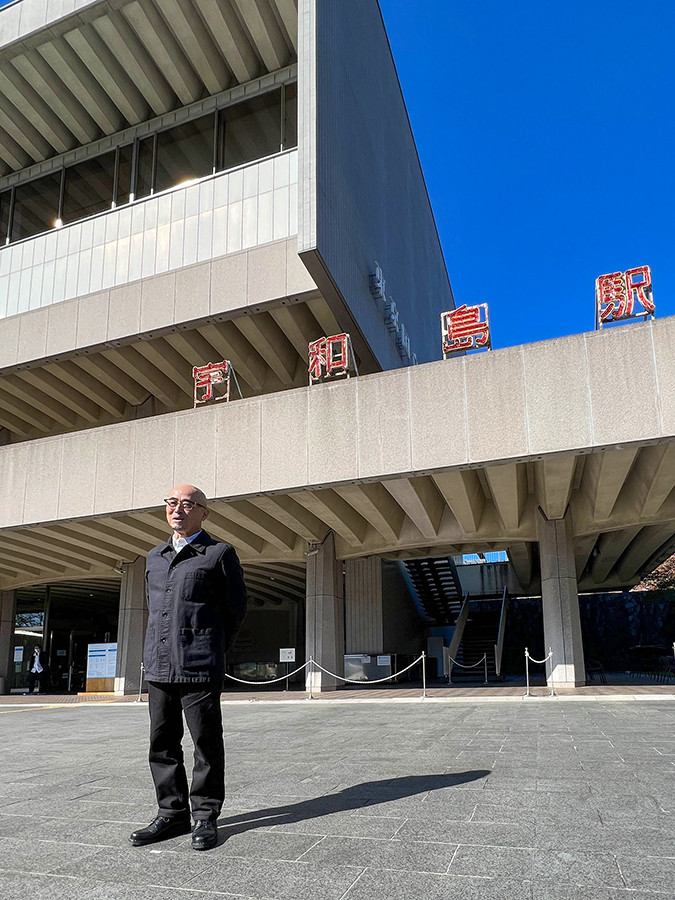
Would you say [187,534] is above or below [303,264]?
below

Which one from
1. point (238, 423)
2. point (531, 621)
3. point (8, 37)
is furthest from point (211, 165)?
point (531, 621)

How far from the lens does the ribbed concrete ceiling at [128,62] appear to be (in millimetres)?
20609

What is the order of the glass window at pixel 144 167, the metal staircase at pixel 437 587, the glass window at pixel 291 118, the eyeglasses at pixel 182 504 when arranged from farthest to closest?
the metal staircase at pixel 437 587, the glass window at pixel 144 167, the glass window at pixel 291 118, the eyeglasses at pixel 182 504

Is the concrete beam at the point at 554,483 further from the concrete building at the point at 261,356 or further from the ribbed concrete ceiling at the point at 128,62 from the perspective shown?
the ribbed concrete ceiling at the point at 128,62

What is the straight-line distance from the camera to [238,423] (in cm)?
1686

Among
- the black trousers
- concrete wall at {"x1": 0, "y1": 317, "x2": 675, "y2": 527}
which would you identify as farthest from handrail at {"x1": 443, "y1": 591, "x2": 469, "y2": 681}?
the black trousers

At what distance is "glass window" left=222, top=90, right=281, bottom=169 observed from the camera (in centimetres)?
2169

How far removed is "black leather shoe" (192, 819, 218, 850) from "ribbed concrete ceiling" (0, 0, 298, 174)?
21919 millimetres

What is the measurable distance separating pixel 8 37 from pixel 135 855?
25.0 meters

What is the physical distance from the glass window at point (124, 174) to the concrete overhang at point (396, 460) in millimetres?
9009

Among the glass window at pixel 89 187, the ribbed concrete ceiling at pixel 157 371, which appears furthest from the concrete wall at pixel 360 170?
the glass window at pixel 89 187

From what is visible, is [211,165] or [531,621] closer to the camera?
[211,165]

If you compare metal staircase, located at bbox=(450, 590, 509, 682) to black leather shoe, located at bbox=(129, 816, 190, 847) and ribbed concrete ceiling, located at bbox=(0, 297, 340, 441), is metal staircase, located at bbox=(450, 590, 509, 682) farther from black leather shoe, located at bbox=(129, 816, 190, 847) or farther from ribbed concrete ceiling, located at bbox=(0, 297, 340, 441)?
black leather shoe, located at bbox=(129, 816, 190, 847)

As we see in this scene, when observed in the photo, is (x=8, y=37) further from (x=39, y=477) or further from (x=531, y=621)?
(x=531, y=621)
